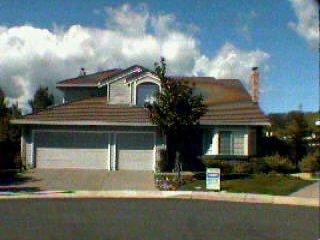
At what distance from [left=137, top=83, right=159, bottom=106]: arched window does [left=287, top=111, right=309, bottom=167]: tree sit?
8458mm

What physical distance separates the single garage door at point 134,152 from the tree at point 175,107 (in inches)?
128

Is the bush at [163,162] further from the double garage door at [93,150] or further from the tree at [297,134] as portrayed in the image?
the tree at [297,134]

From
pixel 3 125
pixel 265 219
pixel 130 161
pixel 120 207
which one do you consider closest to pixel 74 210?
pixel 120 207

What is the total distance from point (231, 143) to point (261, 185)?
7.15 meters

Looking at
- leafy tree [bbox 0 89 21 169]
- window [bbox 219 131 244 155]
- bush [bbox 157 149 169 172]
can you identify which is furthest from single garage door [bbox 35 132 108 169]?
window [bbox 219 131 244 155]

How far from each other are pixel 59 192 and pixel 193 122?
312 inches

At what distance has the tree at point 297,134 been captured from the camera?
32.6 metres

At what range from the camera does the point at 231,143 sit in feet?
102

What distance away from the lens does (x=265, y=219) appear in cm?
1545

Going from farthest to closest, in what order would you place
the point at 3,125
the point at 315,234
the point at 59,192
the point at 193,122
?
the point at 3,125 < the point at 193,122 < the point at 59,192 < the point at 315,234

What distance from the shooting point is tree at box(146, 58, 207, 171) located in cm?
2664

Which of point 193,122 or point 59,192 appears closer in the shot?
point 59,192

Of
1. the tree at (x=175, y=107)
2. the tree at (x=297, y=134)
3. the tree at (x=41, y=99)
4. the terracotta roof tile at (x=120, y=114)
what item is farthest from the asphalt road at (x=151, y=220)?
the tree at (x=41, y=99)

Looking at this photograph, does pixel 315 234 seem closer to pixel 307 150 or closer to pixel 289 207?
pixel 289 207
